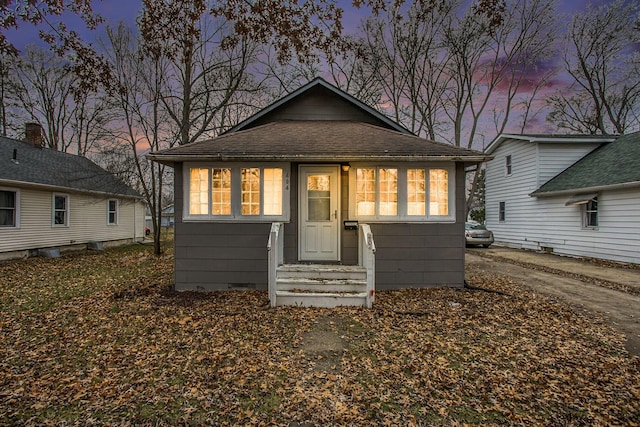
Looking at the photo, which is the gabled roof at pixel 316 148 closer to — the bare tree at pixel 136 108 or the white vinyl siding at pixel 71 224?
the bare tree at pixel 136 108

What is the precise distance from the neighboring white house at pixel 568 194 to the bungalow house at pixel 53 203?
18826mm

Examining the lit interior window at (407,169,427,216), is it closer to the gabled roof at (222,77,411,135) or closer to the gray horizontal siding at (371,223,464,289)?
the gray horizontal siding at (371,223,464,289)

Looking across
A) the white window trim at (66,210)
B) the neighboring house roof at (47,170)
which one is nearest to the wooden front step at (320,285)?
the neighboring house roof at (47,170)

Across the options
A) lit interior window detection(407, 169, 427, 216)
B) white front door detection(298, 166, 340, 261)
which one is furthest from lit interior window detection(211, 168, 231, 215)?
lit interior window detection(407, 169, 427, 216)

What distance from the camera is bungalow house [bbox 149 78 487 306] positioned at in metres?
7.39

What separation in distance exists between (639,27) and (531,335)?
22848 mm

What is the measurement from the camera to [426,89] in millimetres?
19609

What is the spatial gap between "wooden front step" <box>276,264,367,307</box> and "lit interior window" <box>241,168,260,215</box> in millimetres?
1605

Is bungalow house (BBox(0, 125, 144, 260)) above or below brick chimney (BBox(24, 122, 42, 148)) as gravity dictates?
below

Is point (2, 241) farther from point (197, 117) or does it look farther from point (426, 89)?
point (426, 89)

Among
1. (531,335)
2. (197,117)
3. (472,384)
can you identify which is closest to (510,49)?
(197,117)

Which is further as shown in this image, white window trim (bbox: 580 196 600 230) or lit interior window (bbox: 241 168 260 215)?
white window trim (bbox: 580 196 600 230)

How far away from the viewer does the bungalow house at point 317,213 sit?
739 cm

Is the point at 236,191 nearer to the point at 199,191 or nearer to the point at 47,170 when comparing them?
the point at 199,191
